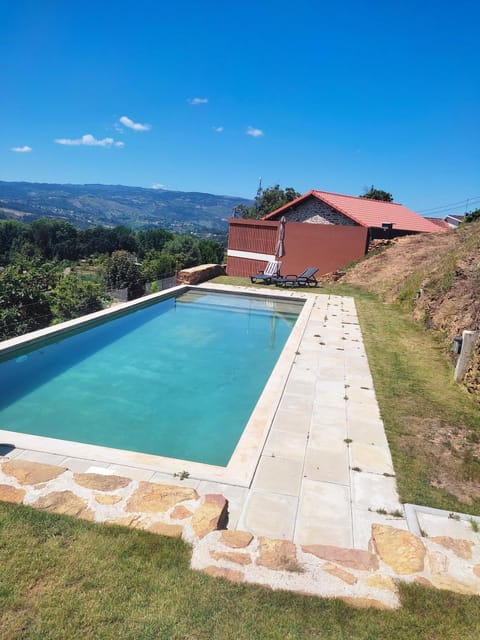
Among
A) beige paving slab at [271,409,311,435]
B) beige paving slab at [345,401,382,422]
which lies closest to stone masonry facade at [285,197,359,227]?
beige paving slab at [345,401,382,422]

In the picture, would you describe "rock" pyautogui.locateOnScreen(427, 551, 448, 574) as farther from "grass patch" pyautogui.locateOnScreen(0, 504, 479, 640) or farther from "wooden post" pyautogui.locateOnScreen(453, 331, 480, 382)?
"wooden post" pyautogui.locateOnScreen(453, 331, 480, 382)

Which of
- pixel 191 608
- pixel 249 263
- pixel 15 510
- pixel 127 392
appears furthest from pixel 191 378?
pixel 249 263

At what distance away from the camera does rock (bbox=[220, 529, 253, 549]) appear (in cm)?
312

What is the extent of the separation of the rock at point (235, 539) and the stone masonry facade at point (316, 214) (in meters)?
21.0

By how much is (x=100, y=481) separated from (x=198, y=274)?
1422 centimetres

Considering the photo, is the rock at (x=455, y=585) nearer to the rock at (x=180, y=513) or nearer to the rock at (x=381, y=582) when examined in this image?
the rock at (x=381, y=582)

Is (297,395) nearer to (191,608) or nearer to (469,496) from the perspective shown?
(469,496)

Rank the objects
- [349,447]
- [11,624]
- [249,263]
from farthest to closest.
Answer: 1. [249,263]
2. [349,447]
3. [11,624]

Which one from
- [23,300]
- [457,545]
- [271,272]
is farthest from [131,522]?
[271,272]

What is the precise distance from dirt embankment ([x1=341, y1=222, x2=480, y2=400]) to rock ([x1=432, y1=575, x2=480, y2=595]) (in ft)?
14.8

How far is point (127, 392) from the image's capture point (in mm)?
7297

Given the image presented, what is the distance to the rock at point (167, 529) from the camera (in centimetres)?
321

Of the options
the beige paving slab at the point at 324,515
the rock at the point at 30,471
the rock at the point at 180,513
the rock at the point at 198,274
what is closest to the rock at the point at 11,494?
the rock at the point at 30,471

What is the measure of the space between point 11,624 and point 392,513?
316cm
